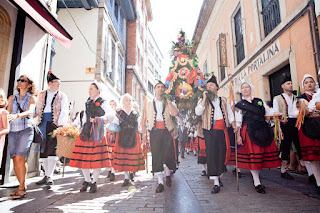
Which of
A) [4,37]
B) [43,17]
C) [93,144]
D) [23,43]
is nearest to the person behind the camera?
[93,144]

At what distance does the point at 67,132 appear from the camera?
404cm

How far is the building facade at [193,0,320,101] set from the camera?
6301 millimetres

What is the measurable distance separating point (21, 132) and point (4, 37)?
107 inches

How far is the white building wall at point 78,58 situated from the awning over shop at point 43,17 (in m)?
4.72

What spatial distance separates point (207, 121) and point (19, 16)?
5124mm

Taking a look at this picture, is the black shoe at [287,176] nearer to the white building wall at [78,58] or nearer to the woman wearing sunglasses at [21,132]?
the woman wearing sunglasses at [21,132]

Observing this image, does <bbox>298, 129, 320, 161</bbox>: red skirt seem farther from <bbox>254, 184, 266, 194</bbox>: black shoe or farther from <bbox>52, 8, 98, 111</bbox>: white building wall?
<bbox>52, 8, 98, 111</bbox>: white building wall

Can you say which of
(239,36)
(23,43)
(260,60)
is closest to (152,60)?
(239,36)

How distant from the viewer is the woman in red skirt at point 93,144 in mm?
3750

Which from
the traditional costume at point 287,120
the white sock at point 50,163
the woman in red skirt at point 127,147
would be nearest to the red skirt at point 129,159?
the woman in red skirt at point 127,147

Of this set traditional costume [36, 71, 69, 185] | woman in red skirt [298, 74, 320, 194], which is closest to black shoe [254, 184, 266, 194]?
woman in red skirt [298, 74, 320, 194]

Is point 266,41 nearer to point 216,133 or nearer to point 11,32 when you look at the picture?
point 216,133

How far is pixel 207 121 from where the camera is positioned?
406cm

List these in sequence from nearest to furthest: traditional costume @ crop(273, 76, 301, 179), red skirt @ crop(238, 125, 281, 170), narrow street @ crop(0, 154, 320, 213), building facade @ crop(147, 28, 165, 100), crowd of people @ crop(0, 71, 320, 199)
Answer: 1. narrow street @ crop(0, 154, 320, 213)
2. crowd of people @ crop(0, 71, 320, 199)
3. red skirt @ crop(238, 125, 281, 170)
4. traditional costume @ crop(273, 76, 301, 179)
5. building facade @ crop(147, 28, 165, 100)
